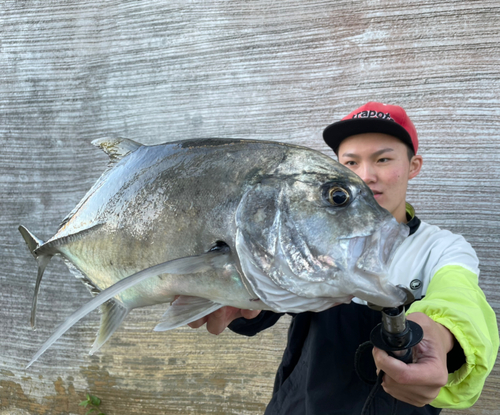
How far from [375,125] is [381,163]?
118 mm

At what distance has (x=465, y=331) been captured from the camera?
2.58 ft

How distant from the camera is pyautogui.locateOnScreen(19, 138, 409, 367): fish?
2.19 ft

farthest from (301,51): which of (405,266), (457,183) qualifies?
(405,266)

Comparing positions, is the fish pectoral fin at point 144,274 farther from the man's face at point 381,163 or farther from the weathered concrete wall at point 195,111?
the weathered concrete wall at point 195,111

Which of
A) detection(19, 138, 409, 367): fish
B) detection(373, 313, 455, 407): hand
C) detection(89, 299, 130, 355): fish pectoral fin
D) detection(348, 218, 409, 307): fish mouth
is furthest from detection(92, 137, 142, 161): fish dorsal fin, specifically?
detection(373, 313, 455, 407): hand

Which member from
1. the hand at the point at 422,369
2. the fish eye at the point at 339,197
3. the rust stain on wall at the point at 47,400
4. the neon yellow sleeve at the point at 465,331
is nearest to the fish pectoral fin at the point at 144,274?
the fish eye at the point at 339,197

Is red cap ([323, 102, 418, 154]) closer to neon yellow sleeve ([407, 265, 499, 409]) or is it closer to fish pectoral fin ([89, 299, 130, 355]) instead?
neon yellow sleeve ([407, 265, 499, 409])

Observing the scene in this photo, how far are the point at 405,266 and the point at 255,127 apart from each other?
99 cm

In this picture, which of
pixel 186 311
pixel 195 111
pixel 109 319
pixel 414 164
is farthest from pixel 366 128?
pixel 195 111

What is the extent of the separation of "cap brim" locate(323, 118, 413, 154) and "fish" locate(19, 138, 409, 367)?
0.54 m

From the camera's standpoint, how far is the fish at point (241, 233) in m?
0.67

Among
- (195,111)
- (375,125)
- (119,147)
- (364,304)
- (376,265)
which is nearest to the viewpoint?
(376,265)

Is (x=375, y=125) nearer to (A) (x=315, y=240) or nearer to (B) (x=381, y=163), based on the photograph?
(B) (x=381, y=163)

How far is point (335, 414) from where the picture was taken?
1.24m
